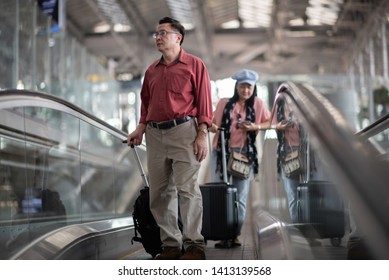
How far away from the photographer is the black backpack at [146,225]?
13.8 feet

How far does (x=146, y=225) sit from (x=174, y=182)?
385 millimetres

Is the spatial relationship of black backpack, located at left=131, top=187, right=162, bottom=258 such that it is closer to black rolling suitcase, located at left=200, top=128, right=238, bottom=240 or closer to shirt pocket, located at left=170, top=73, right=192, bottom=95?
shirt pocket, located at left=170, top=73, right=192, bottom=95

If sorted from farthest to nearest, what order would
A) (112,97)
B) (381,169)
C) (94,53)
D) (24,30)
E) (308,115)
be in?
(94,53), (112,97), (24,30), (308,115), (381,169)

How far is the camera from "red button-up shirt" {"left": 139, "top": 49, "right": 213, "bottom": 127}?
3.92m

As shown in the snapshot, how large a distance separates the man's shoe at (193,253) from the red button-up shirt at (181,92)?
70cm

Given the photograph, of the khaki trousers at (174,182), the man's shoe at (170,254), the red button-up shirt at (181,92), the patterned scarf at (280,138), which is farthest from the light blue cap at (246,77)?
the man's shoe at (170,254)

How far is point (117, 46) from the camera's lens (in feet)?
77.4

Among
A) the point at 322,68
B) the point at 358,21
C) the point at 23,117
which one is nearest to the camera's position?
the point at 23,117

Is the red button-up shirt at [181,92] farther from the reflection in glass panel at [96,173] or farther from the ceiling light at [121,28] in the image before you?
the ceiling light at [121,28]

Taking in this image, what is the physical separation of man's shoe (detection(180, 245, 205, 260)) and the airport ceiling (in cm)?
1369

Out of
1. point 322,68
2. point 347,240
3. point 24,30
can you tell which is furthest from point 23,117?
point 322,68
